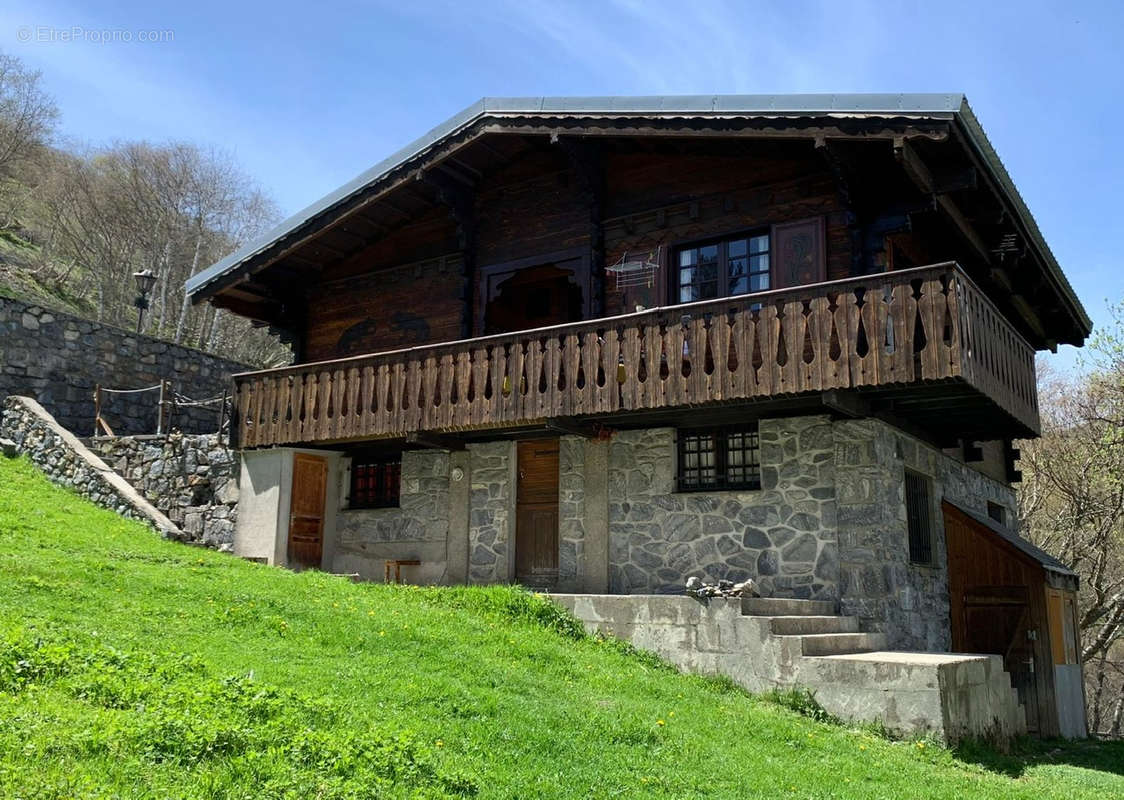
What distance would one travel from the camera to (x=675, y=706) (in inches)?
373

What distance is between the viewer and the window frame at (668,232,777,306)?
13406mm

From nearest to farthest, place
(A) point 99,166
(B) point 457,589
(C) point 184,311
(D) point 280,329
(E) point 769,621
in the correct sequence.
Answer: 1. (E) point 769,621
2. (B) point 457,589
3. (D) point 280,329
4. (C) point 184,311
5. (A) point 99,166

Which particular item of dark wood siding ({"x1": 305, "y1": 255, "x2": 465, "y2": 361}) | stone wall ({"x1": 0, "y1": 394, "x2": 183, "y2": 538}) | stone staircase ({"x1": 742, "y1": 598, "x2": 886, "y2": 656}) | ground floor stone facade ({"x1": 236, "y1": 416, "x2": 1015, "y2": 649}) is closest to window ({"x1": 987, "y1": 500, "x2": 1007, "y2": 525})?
ground floor stone facade ({"x1": 236, "y1": 416, "x2": 1015, "y2": 649})

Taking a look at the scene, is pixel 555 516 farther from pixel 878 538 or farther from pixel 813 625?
pixel 878 538

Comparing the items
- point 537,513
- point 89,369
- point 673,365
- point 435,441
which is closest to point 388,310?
point 435,441

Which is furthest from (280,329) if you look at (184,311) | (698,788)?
(184,311)

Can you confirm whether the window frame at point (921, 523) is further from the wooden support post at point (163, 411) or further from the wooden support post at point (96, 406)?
the wooden support post at point (96, 406)

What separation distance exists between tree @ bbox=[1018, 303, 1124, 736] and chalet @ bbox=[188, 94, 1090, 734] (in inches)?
355

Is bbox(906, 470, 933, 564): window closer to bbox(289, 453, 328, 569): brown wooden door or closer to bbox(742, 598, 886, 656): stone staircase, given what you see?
bbox(742, 598, 886, 656): stone staircase

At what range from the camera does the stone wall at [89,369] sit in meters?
Result: 19.3

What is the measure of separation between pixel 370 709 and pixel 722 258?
8.41 m

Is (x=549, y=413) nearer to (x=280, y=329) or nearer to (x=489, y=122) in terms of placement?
(x=489, y=122)

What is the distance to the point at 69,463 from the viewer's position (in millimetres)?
17078

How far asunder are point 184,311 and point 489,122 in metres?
21.6
